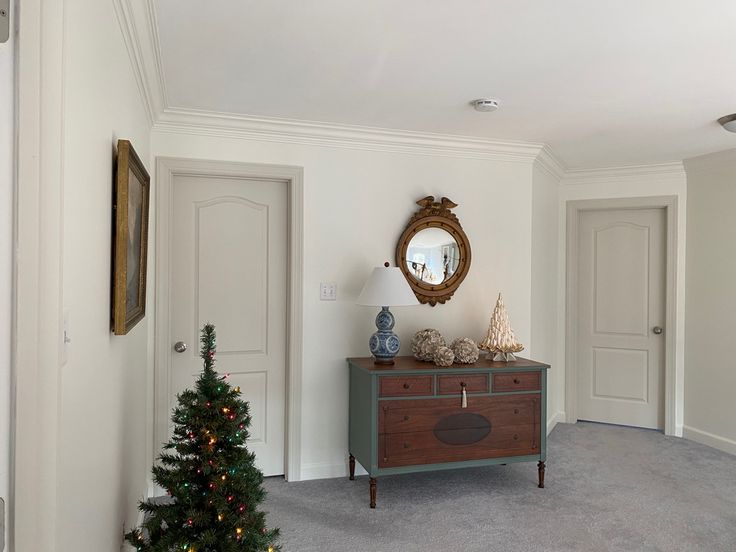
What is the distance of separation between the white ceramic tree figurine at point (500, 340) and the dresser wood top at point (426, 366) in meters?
0.07

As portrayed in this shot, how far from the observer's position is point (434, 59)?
2.62 meters

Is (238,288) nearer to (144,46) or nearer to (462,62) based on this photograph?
(144,46)

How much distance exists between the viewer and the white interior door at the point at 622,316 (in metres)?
5.00

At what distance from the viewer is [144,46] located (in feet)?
7.71

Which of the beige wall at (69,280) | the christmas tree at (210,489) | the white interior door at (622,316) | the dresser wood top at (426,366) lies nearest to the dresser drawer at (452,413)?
the dresser wood top at (426,366)

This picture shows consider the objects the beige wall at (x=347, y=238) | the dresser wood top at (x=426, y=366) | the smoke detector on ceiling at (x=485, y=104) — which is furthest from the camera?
the beige wall at (x=347, y=238)

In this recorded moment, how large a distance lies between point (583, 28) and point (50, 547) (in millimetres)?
2390

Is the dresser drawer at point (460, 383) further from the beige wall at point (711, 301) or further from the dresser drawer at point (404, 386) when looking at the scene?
the beige wall at point (711, 301)

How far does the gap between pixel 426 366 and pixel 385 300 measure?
1.58 feet

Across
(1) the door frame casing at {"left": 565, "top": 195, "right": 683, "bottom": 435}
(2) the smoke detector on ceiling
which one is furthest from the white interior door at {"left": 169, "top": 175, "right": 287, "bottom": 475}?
(1) the door frame casing at {"left": 565, "top": 195, "right": 683, "bottom": 435}

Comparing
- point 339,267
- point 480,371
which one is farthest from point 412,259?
point 480,371

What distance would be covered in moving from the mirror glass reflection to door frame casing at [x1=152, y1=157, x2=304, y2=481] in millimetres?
779

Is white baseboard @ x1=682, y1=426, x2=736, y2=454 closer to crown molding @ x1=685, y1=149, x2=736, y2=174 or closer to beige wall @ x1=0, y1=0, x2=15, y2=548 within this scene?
crown molding @ x1=685, y1=149, x2=736, y2=174

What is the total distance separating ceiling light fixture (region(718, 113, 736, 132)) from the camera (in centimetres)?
344
